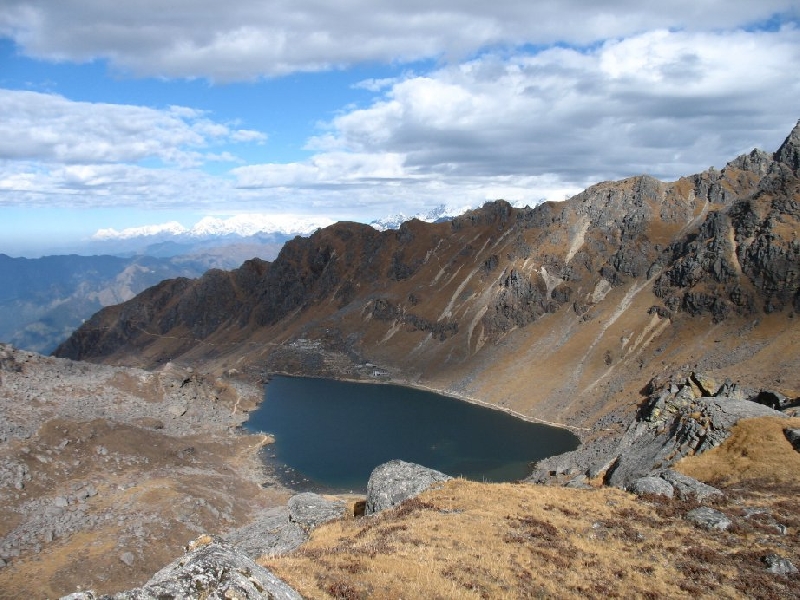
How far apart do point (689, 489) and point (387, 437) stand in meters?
95.1

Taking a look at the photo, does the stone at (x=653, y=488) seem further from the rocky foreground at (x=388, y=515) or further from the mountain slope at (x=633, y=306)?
the mountain slope at (x=633, y=306)

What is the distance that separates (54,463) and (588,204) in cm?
18026

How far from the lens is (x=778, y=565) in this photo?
71.6 feet

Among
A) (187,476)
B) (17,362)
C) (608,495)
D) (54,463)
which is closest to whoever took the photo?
(608,495)

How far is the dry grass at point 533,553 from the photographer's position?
748 inches

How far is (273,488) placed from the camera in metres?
87.8

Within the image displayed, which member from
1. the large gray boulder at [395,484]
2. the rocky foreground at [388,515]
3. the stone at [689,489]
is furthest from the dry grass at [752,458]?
the large gray boulder at [395,484]

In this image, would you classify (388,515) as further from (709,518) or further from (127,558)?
(127,558)

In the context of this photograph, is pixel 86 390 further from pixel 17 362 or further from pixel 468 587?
pixel 468 587

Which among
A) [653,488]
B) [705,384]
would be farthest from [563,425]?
[653,488]

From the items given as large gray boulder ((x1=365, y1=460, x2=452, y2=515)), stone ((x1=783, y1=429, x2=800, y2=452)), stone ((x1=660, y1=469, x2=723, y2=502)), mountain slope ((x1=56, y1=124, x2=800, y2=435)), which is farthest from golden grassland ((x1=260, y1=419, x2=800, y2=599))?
mountain slope ((x1=56, y1=124, x2=800, y2=435))

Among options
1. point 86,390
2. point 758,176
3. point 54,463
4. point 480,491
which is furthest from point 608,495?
point 758,176

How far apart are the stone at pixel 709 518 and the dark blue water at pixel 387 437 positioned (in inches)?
2687

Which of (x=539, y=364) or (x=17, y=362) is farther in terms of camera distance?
(x=539, y=364)
